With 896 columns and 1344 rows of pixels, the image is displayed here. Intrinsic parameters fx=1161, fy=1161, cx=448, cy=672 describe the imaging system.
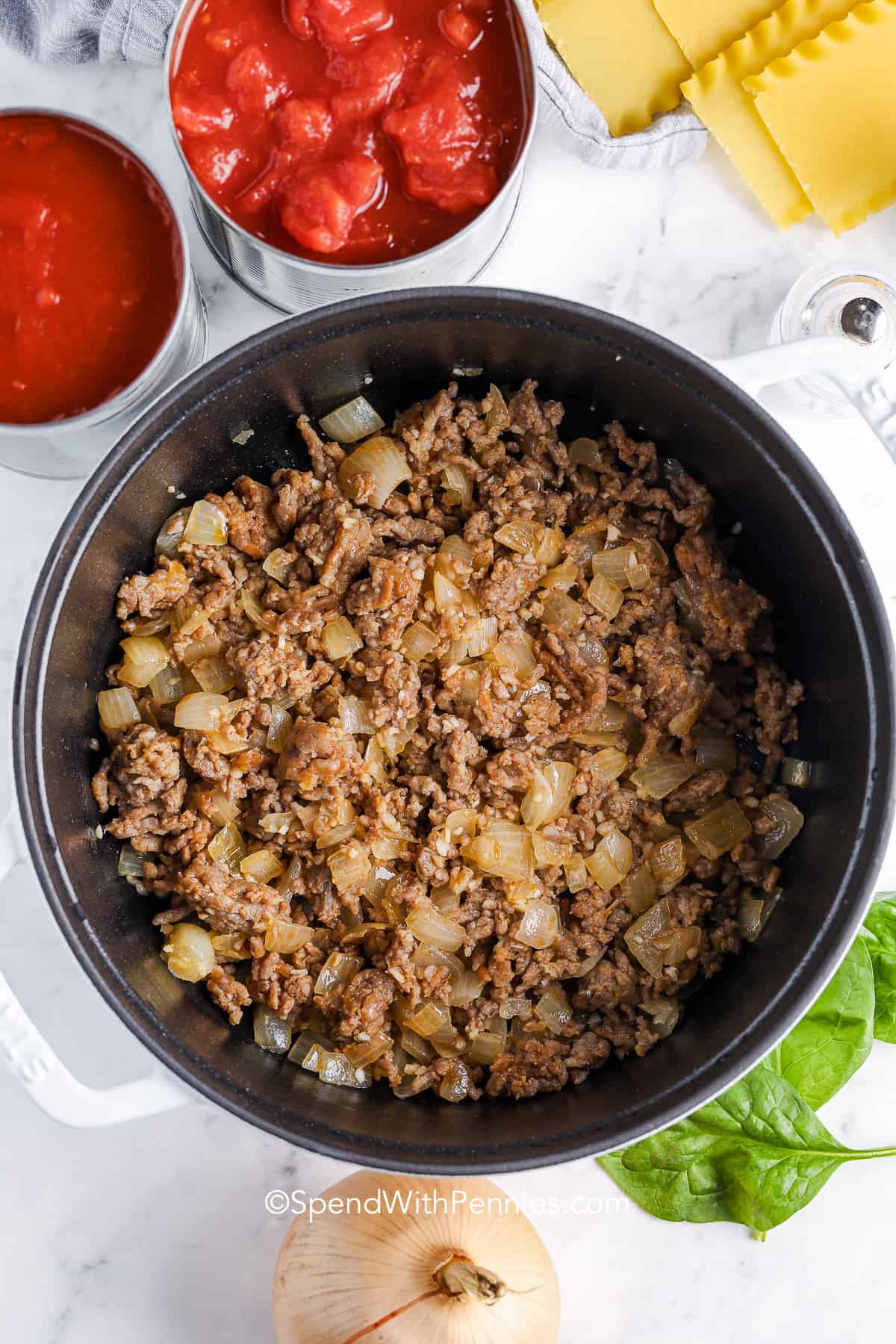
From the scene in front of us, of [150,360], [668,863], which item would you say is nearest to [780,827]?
[668,863]

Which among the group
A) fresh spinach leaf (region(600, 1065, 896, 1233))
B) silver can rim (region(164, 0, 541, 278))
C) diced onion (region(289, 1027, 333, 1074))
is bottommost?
fresh spinach leaf (region(600, 1065, 896, 1233))

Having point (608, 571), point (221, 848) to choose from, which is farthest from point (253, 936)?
point (608, 571)

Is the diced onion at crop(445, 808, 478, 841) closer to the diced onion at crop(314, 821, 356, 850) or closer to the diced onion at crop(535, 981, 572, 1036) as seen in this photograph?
the diced onion at crop(314, 821, 356, 850)

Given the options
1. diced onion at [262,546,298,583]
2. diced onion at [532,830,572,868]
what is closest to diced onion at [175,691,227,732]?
diced onion at [262,546,298,583]

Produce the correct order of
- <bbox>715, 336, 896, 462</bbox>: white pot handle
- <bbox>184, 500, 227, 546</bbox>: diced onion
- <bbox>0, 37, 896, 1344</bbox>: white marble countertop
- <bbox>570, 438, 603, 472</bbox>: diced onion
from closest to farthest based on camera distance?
1. <bbox>715, 336, 896, 462</bbox>: white pot handle
2. <bbox>184, 500, 227, 546</bbox>: diced onion
3. <bbox>570, 438, 603, 472</bbox>: diced onion
4. <bbox>0, 37, 896, 1344</bbox>: white marble countertop

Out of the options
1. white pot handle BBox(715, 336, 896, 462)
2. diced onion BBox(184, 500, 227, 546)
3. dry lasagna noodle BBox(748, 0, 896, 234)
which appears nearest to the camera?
white pot handle BBox(715, 336, 896, 462)

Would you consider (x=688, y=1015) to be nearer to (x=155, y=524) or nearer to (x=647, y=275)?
(x=155, y=524)

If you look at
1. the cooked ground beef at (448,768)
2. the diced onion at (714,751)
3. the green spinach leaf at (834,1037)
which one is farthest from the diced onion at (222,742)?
the green spinach leaf at (834,1037)
